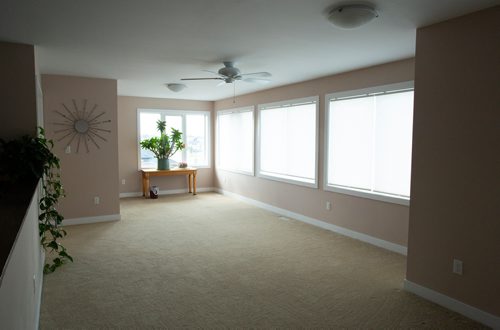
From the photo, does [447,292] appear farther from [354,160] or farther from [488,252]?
[354,160]

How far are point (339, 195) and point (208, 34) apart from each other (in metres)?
3.09

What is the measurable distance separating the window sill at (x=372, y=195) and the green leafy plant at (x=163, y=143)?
4149 millimetres

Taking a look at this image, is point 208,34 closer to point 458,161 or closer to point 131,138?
point 458,161

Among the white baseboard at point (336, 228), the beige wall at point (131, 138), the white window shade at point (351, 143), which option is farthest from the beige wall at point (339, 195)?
the beige wall at point (131, 138)

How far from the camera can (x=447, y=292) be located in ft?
9.61

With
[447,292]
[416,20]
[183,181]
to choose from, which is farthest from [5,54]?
[183,181]

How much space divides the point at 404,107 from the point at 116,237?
4.19 meters

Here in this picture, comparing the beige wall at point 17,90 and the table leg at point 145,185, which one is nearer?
the beige wall at point 17,90

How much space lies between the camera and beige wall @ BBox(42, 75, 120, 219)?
5.36 meters

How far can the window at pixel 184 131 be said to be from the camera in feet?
26.9

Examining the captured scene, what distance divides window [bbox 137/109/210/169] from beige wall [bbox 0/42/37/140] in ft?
14.6

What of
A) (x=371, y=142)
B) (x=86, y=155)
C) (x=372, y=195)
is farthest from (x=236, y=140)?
(x=372, y=195)

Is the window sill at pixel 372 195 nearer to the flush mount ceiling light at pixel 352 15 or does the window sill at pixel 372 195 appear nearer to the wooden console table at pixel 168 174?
the flush mount ceiling light at pixel 352 15

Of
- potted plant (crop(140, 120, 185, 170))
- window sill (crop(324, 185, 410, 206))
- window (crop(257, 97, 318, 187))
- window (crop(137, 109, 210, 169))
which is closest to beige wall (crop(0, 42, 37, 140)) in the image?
window (crop(257, 97, 318, 187))
